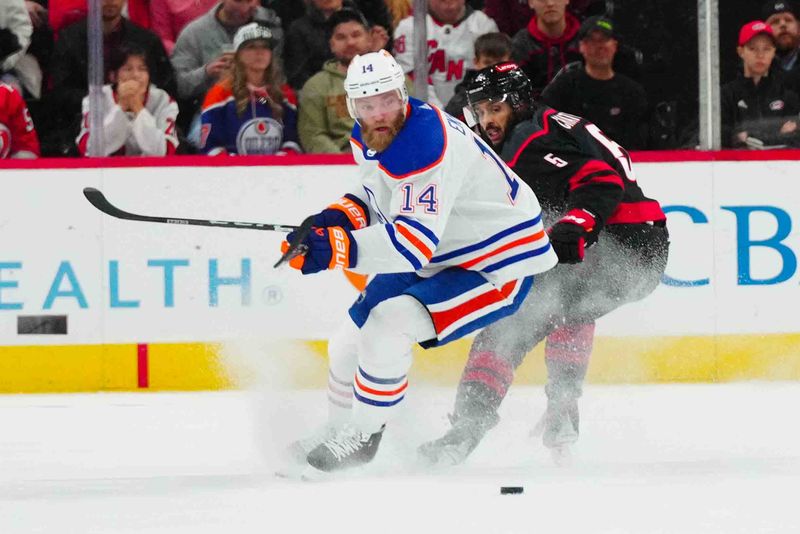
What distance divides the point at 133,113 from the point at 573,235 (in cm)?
227

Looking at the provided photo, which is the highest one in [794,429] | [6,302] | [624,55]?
[624,55]

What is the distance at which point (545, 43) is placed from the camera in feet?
18.1

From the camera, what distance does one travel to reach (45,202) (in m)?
5.45

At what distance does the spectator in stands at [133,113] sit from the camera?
17.9 ft

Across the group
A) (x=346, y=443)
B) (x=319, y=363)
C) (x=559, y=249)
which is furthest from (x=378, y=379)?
(x=319, y=363)

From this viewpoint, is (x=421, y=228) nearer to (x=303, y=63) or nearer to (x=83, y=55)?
(x=303, y=63)

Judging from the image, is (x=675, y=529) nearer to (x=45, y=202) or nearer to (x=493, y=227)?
(x=493, y=227)

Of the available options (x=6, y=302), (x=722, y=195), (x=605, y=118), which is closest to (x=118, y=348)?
(x=6, y=302)

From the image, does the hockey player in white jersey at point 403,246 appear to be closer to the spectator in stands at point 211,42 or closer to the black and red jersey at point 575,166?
the black and red jersey at point 575,166

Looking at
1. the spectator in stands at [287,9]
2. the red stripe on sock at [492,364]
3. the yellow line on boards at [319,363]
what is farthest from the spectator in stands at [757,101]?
the red stripe on sock at [492,364]

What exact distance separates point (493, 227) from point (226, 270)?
2046 mm

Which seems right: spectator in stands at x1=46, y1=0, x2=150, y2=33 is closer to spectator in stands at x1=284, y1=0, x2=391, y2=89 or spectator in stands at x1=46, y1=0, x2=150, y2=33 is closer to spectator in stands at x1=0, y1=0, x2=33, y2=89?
spectator in stands at x1=0, y1=0, x2=33, y2=89

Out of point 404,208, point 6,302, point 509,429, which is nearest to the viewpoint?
point 404,208

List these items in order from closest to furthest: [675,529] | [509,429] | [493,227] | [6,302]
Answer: [675,529] → [493,227] → [509,429] → [6,302]
